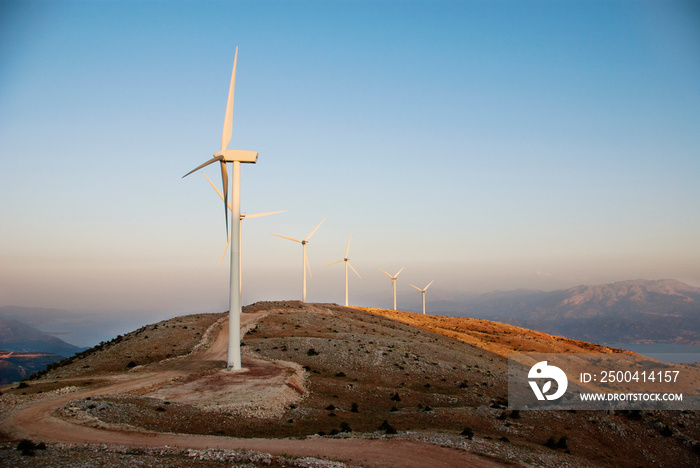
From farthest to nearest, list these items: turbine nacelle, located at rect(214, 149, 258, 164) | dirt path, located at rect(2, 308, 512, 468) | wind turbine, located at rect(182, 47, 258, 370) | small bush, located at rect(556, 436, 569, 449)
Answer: turbine nacelle, located at rect(214, 149, 258, 164), wind turbine, located at rect(182, 47, 258, 370), small bush, located at rect(556, 436, 569, 449), dirt path, located at rect(2, 308, 512, 468)

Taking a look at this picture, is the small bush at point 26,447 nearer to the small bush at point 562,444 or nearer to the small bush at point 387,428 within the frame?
the small bush at point 387,428

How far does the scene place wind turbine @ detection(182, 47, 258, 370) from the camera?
5303 centimetres

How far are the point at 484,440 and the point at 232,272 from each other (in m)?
31.7

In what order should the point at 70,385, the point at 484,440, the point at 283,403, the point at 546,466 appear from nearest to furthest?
the point at 546,466 < the point at 484,440 < the point at 283,403 < the point at 70,385

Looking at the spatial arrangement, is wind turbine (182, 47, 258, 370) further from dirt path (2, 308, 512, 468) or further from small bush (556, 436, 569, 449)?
small bush (556, 436, 569, 449)

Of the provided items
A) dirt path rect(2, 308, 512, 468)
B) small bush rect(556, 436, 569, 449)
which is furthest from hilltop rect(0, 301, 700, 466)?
small bush rect(556, 436, 569, 449)

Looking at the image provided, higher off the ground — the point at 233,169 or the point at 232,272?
the point at 233,169

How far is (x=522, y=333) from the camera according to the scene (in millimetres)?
136500

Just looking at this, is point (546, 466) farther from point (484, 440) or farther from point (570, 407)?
point (570, 407)

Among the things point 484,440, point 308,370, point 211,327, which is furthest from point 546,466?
point 211,327

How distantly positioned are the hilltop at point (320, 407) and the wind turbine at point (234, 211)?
3362 mm

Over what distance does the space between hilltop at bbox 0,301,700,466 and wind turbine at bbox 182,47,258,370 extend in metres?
3.36

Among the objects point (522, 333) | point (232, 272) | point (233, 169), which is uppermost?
point (233, 169)

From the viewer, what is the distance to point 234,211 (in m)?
54.2
